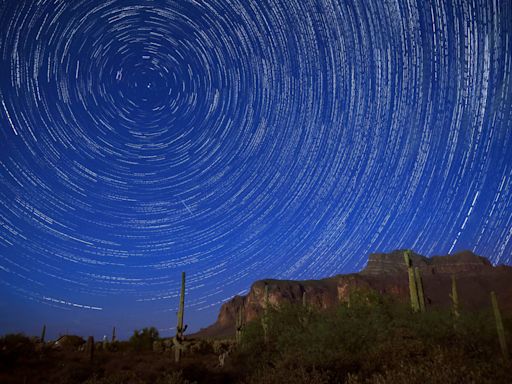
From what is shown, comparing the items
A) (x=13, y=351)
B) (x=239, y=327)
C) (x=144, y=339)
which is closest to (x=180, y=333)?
(x=239, y=327)

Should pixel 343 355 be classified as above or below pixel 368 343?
below

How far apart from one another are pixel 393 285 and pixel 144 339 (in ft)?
292

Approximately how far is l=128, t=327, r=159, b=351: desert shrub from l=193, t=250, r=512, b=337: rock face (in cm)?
4705

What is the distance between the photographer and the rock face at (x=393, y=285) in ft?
320

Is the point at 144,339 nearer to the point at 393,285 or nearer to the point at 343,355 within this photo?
the point at 343,355

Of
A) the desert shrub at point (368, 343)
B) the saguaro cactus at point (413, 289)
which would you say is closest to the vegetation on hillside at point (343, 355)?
the desert shrub at point (368, 343)

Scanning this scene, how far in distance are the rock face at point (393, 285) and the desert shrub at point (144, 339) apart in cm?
4705

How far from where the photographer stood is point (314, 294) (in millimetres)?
123000

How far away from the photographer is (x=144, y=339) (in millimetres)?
47031

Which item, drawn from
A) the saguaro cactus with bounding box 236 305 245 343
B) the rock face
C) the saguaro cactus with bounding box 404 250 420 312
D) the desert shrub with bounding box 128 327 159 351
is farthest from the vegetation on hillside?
the rock face

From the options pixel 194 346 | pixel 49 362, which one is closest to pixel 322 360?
pixel 49 362

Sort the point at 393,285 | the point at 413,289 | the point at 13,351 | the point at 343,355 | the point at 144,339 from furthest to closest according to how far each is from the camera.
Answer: the point at 393,285, the point at 144,339, the point at 13,351, the point at 413,289, the point at 343,355

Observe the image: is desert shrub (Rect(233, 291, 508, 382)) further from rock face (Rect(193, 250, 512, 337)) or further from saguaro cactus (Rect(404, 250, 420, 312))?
rock face (Rect(193, 250, 512, 337))

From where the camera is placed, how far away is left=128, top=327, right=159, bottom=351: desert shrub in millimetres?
45531
